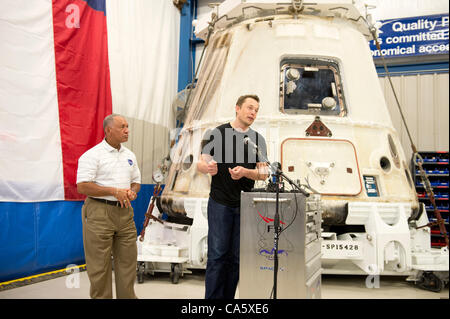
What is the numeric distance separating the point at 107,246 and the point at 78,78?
309 centimetres

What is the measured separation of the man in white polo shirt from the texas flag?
5.98 ft

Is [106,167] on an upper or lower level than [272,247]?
upper

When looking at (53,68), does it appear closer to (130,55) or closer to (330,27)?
(130,55)

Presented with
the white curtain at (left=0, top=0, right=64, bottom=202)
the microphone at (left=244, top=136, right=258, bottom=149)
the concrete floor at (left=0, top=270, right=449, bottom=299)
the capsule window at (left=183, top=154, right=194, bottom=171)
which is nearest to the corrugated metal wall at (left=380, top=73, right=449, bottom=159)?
the concrete floor at (left=0, top=270, right=449, bottom=299)

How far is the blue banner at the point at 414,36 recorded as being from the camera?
697 cm

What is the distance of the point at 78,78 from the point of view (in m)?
4.84

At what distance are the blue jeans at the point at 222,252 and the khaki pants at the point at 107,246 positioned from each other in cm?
58

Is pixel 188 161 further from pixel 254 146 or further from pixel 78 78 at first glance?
pixel 254 146

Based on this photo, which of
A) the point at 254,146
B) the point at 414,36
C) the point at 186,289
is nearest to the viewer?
the point at 254,146

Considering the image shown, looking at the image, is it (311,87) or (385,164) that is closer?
(385,164)

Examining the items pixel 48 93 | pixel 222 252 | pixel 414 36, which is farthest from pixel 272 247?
pixel 414 36

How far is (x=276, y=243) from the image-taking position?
1.99 m

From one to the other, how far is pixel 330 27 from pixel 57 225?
3.87 metres

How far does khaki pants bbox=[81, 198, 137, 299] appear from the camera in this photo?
2.37 meters
